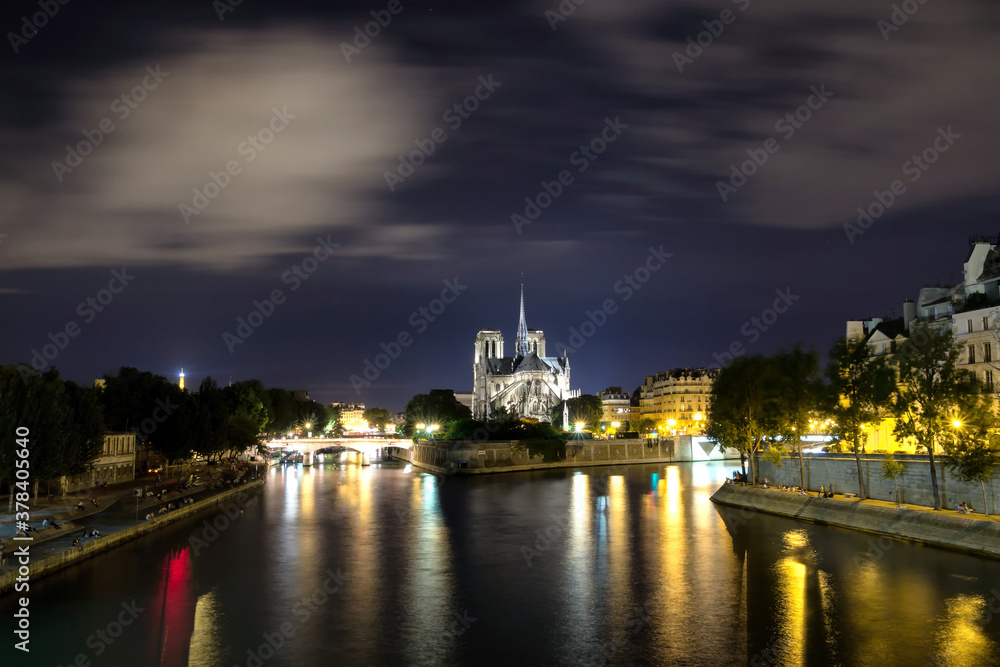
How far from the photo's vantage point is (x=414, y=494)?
68.2 metres

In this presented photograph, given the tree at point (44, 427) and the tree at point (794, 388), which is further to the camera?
the tree at point (794, 388)

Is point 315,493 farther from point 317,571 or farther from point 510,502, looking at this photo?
point 317,571

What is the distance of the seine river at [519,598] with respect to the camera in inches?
866

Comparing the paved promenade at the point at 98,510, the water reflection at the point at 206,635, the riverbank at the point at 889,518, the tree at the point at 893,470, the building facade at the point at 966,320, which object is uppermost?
the building facade at the point at 966,320

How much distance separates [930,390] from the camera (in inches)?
1380

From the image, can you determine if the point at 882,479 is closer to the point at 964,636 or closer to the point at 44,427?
the point at 964,636

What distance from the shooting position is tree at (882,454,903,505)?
37.4 meters

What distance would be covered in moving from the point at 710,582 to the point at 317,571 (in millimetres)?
15386

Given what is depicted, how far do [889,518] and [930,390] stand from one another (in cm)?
626
